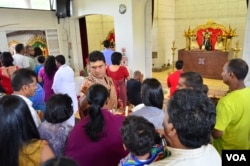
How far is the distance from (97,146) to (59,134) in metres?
0.31

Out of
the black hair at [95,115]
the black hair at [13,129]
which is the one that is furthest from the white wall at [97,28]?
the black hair at [13,129]

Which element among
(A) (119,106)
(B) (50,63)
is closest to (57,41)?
(B) (50,63)

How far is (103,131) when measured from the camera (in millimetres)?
1237

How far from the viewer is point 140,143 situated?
102 centimetres

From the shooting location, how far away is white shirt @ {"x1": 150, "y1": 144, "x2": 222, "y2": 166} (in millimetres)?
787

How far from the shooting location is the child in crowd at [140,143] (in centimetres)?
102

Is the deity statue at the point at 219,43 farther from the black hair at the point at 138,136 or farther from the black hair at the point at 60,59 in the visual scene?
the black hair at the point at 138,136

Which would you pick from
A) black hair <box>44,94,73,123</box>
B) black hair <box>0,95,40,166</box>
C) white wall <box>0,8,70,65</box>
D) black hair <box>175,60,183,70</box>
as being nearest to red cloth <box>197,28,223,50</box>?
black hair <box>175,60,183,70</box>

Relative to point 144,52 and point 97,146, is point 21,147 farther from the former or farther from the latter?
point 144,52

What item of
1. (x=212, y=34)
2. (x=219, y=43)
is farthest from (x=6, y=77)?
(x=212, y=34)

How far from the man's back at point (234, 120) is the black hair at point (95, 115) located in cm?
79

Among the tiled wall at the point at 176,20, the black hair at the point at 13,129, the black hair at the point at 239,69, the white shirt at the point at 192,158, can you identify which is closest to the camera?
the white shirt at the point at 192,158

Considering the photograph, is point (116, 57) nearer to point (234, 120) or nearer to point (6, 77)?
point (6, 77)

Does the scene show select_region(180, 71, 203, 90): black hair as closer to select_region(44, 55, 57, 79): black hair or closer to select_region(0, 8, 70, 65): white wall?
select_region(44, 55, 57, 79): black hair
